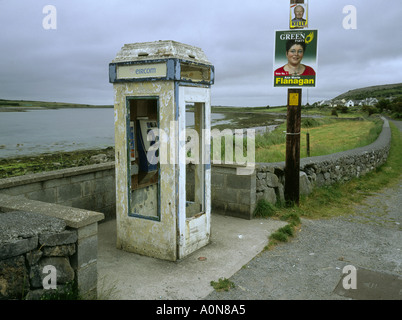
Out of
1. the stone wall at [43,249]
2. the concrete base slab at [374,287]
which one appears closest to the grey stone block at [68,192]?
the stone wall at [43,249]

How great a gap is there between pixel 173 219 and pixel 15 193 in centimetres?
212

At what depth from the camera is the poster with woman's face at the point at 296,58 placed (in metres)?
7.00

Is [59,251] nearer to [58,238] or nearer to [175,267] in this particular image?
[58,238]

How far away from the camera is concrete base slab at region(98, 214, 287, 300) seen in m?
4.00

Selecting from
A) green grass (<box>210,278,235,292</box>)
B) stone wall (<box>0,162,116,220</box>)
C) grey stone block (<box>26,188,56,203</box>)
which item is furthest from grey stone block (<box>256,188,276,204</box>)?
grey stone block (<box>26,188,56,203</box>)

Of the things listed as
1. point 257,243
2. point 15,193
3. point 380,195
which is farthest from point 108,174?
point 380,195

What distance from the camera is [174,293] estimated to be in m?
3.99

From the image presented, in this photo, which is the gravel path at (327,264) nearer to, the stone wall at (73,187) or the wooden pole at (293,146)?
the wooden pole at (293,146)

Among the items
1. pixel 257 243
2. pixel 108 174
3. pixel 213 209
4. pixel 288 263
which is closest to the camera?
pixel 288 263

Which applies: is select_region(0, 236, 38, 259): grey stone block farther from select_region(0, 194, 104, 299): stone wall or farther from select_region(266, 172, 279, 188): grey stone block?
select_region(266, 172, 279, 188): grey stone block

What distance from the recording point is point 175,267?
4.61 metres
